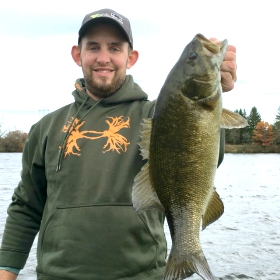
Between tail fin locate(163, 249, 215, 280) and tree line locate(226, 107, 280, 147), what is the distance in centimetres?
8569

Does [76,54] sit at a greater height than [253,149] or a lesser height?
lesser

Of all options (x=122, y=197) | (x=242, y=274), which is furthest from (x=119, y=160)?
(x=242, y=274)

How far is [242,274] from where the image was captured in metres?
11.1

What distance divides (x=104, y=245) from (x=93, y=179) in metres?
0.49

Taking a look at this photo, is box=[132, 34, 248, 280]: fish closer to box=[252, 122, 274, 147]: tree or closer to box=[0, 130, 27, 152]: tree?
box=[0, 130, 27, 152]: tree

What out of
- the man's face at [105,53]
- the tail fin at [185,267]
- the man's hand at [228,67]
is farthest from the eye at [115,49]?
the tail fin at [185,267]

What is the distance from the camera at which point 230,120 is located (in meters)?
2.71

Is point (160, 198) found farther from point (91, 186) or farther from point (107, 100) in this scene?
point (107, 100)

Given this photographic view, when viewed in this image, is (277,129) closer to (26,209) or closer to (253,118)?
(253,118)

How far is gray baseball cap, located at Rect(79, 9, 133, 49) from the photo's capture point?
3.56 metres

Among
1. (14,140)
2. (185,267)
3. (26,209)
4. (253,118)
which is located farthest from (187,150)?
(253,118)

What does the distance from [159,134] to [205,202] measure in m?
0.52

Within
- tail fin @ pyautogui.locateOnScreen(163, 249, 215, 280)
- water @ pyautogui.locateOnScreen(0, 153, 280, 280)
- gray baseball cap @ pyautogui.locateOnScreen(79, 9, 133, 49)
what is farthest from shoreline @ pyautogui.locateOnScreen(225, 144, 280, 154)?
tail fin @ pyautogui.locateOnScreen(163, 249, 215, 280)

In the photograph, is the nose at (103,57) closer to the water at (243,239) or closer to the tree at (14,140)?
the water at (243,239)
